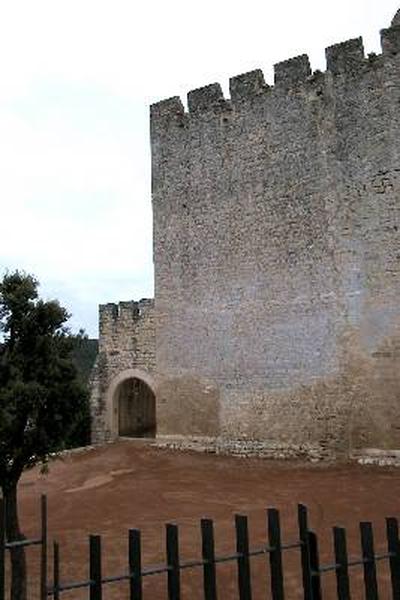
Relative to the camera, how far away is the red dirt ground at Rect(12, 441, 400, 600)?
834 cm

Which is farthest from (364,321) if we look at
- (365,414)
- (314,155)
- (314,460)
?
(314,155)

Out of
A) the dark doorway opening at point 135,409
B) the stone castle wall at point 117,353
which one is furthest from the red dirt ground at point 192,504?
the dark doorway opening at point 135,409

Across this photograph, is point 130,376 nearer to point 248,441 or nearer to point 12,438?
point 248,441

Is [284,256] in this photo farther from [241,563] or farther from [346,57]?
[241,563]

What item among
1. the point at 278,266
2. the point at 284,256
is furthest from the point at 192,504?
the point at 284,256

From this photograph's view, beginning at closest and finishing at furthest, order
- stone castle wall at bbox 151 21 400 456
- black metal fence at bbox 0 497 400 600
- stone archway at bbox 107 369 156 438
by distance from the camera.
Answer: black metal fence at bbox 0 497 400 600 < stone castle wall at bbox 151 21 400 456 < stone archway at bbox 107 369 156 438

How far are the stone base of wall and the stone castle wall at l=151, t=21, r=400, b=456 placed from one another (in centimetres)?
6

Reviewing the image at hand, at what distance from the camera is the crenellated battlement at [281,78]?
15.4m

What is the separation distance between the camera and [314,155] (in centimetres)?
1612

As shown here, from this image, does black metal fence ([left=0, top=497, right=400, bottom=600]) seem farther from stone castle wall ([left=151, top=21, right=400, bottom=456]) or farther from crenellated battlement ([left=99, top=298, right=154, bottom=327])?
crenellated battlement ([left=99, top=298, right=154, bottom=327])

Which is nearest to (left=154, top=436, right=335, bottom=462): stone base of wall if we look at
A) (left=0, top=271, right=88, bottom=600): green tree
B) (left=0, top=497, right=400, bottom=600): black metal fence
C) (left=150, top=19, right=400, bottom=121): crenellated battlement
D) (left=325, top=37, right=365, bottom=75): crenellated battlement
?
(left=0, top=271, right=88, bottom=600): green tree

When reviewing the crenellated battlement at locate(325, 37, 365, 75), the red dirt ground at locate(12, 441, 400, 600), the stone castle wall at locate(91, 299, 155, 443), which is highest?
the crenellated battlement at locate(325, 37, 365, 75)

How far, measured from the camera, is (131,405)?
70.3 feet

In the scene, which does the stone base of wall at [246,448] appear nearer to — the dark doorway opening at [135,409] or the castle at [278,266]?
the castle at [278,266]
